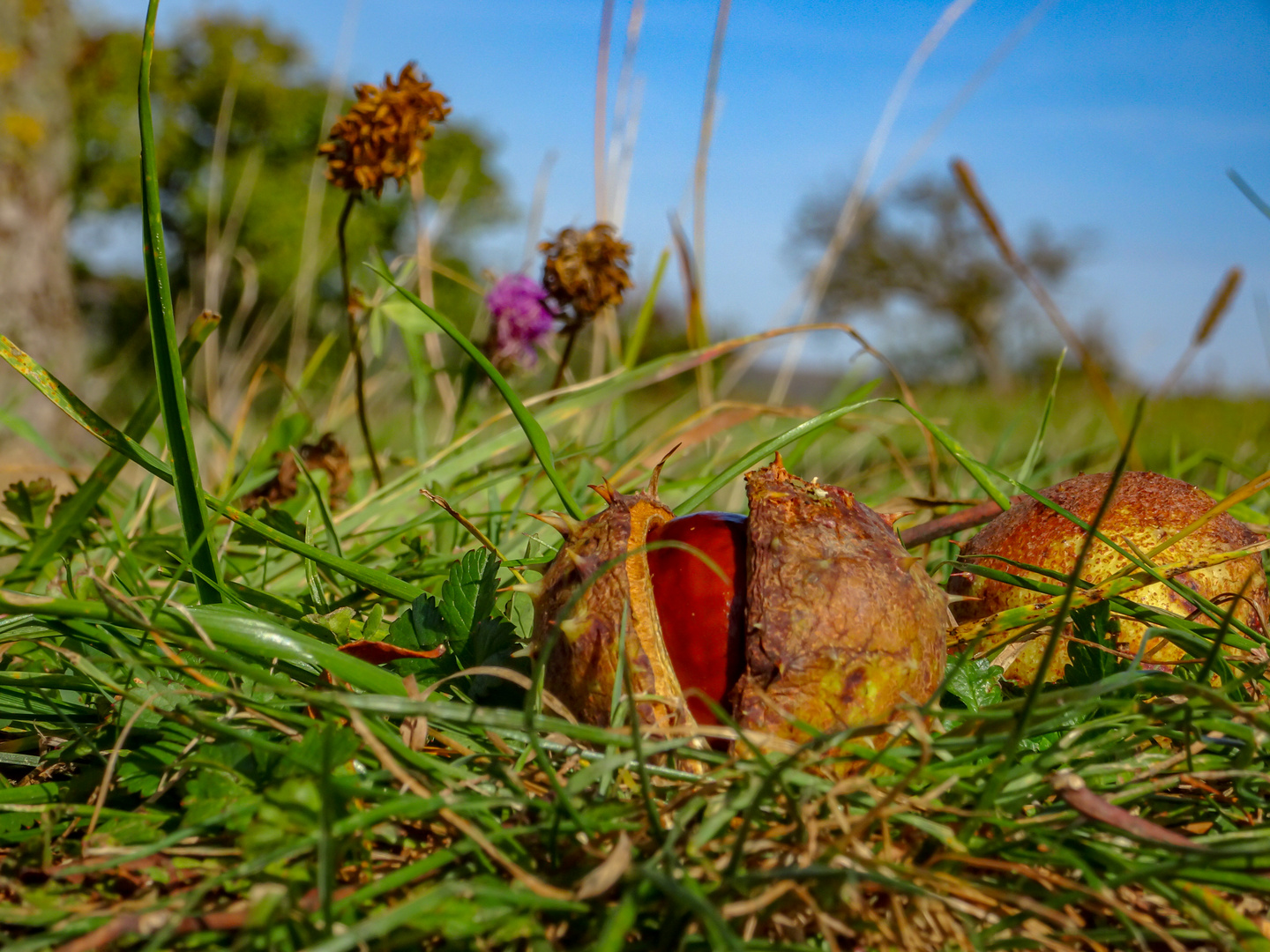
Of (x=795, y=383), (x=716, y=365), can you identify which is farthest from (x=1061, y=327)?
(x=795, y=383)

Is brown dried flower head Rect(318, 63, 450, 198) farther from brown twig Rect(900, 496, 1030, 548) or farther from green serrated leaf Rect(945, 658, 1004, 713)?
green serrated leaf Rect(945, 658, 1004, 713)

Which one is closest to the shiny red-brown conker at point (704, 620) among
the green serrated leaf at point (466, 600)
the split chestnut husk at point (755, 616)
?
the split chestnut husk at point (755, 616)

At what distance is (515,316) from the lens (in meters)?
2.12

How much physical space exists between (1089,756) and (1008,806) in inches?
4.5

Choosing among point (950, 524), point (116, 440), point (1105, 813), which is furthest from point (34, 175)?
point (1105, 813)

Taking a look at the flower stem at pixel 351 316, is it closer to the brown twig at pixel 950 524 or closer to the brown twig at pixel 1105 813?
the brown twig at pixel 950 524

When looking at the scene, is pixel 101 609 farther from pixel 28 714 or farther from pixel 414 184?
pixel 414 184

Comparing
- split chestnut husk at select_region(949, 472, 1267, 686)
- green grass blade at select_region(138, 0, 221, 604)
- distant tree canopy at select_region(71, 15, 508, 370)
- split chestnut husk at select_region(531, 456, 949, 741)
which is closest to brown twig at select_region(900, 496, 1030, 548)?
split chestnut husk at select_region(949, 472, 1267, 686)

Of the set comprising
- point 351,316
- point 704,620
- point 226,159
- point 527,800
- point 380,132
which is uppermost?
point 226,159

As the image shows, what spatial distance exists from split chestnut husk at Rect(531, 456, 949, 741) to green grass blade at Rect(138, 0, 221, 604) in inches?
17.8

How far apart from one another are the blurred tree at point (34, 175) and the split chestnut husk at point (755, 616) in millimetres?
6148

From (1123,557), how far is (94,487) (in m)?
1.48

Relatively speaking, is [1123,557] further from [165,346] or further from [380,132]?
[380,132]

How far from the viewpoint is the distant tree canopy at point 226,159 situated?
51.5 ft
